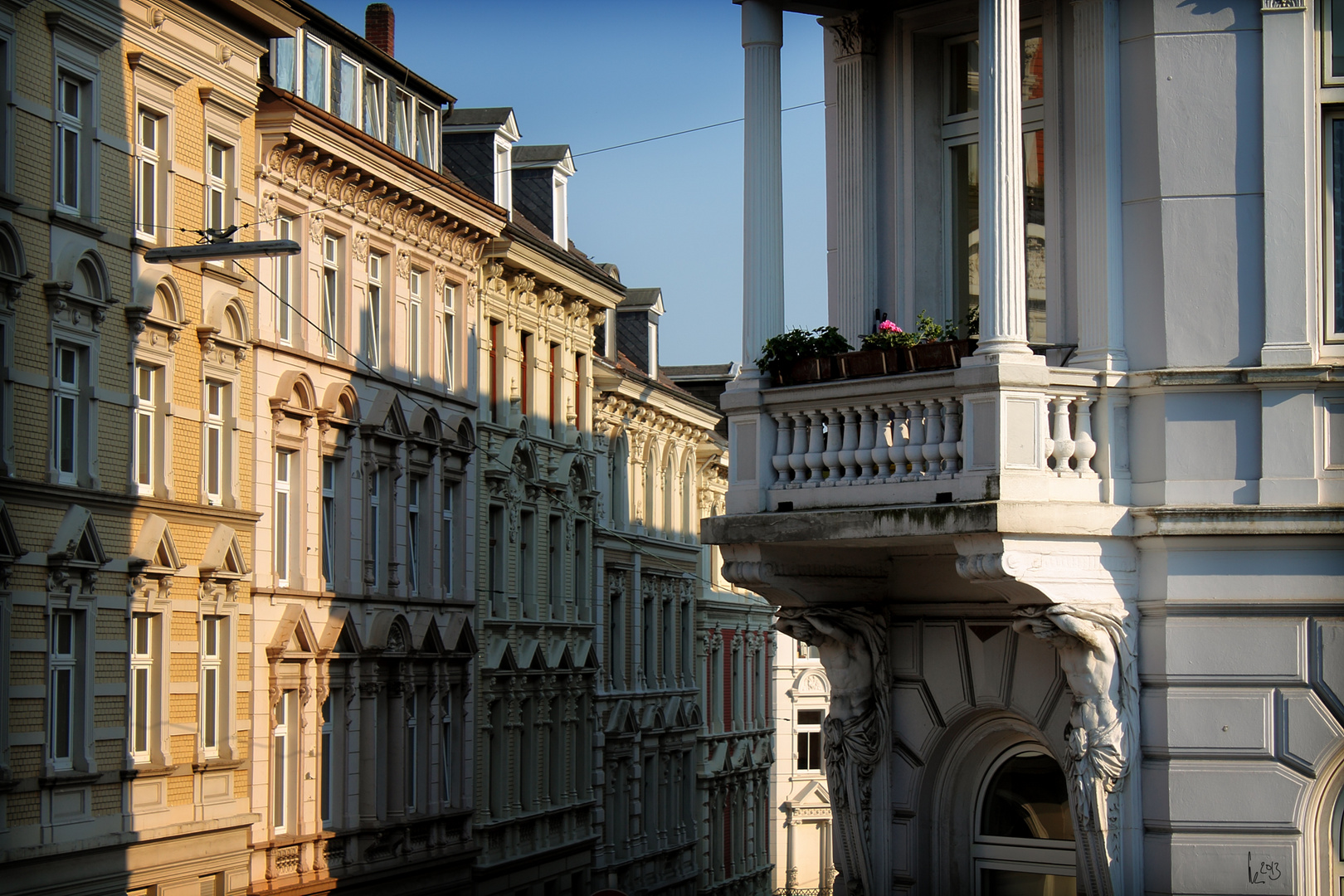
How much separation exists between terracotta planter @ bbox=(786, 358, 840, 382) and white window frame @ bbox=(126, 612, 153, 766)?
15.1 metres

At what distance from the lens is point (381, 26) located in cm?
4112

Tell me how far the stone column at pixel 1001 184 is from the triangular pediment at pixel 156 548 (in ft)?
53.9

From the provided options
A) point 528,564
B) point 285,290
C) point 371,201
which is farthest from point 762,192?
point 528,564

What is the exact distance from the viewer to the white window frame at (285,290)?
32.2 m

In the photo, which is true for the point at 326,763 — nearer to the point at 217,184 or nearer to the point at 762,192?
the point at 217,184

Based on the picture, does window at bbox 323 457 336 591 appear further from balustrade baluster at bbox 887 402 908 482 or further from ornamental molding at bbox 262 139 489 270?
balustrade baluster at bbox 887 402 908 482

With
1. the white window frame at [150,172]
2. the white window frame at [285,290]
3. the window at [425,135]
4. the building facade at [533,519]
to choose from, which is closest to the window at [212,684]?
the white window frame at [285,290]

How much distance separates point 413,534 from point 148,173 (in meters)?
11.5

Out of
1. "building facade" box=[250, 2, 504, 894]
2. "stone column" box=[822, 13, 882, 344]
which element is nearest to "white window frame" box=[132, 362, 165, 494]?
"building facade" box=[250, 2, 504, 894]

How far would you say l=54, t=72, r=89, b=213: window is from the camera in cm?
2547

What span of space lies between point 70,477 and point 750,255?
1303cm

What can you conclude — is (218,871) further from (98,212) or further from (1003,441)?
(1003,441)

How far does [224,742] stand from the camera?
97.6ft

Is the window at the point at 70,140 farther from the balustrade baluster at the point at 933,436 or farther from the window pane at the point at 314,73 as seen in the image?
the balustrade baluster at the point at 933,436
